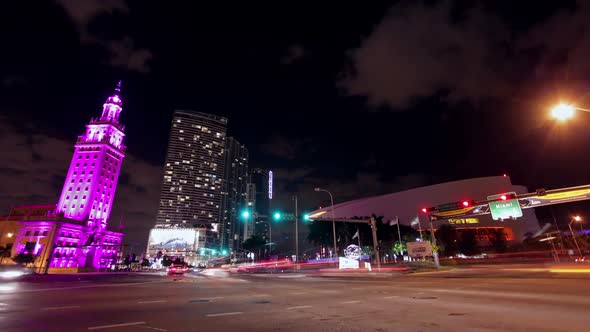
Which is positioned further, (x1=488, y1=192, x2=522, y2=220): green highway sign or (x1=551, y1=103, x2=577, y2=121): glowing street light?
(x1=488, y1=192, x2=522, y2=220): green highway sign

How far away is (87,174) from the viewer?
105 metres

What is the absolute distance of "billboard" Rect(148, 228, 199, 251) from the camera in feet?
545

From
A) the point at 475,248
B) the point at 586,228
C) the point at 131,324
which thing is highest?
the point at 586,228

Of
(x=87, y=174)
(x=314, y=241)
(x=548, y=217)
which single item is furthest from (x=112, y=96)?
(x=548, y=217)

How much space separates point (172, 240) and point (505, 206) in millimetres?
167344

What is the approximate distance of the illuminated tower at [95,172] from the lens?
333ft

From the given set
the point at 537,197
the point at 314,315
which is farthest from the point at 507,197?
the point at 314,315

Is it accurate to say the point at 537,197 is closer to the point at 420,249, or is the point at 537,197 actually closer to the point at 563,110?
the point at 420,249

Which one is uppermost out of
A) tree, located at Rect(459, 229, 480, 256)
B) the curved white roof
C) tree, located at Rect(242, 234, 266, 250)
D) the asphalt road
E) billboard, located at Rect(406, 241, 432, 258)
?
the curved white roof

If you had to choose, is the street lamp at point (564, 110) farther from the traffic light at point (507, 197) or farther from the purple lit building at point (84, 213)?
the purple lit building at point (84, 213)

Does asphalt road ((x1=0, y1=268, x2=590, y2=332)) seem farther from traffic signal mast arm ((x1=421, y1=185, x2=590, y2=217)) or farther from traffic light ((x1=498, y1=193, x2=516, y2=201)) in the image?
traffic light ((x1=498, y1=193, x2=516, y2=201))

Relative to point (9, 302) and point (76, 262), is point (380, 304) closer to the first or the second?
point (9, 302)

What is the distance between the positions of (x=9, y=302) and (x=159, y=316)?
7443mm

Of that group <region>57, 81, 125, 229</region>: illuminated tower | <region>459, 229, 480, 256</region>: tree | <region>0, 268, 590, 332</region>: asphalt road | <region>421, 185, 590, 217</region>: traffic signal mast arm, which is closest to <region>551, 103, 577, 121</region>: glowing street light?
<region>0, 268, 590, 332</region>: asphalt road
